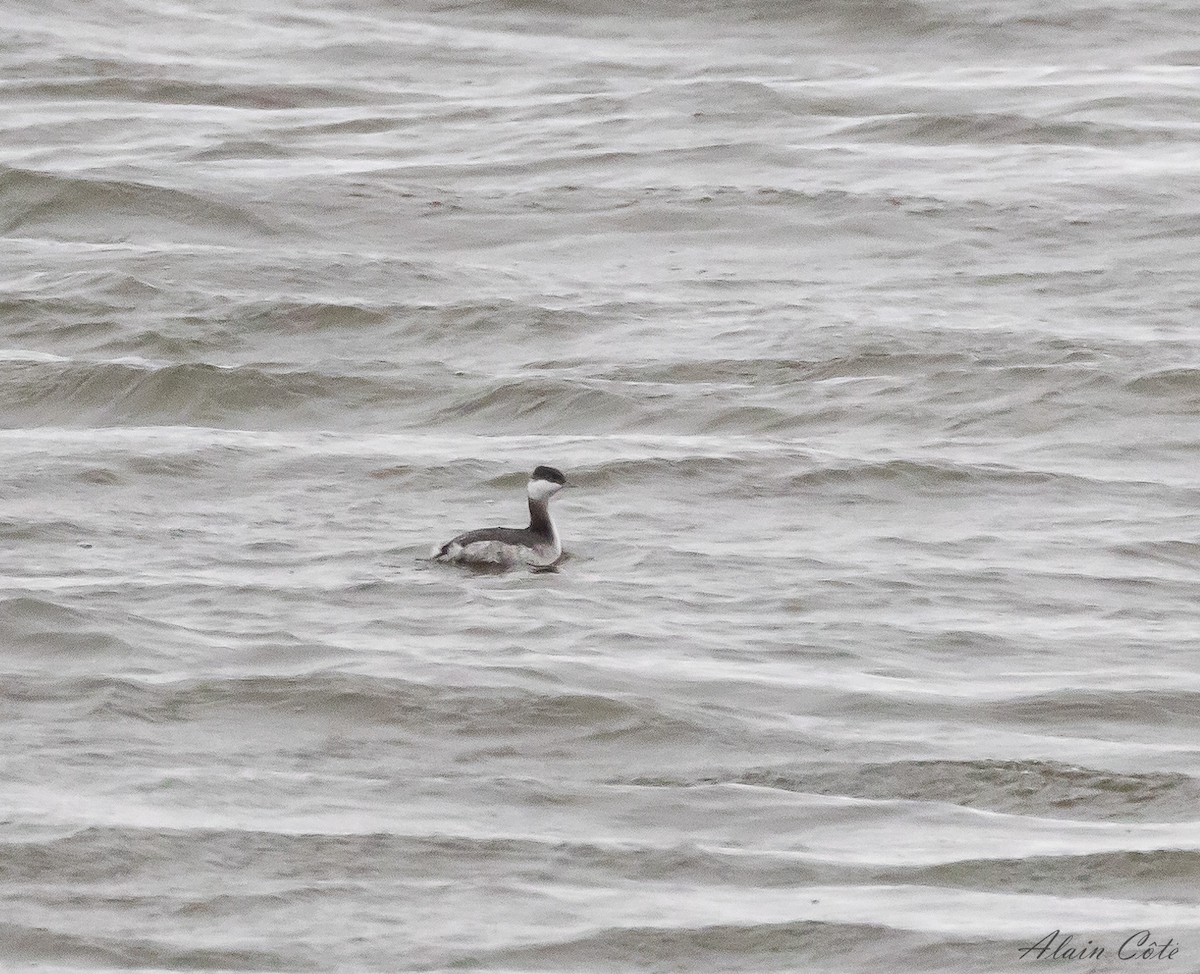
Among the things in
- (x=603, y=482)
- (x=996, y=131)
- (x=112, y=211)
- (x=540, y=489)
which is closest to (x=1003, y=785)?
(x=540, y=489)

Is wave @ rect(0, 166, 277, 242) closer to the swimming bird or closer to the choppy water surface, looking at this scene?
the choppy water surface

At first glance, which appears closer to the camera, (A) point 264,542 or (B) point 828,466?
(A) point 264,542

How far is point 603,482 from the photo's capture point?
12.9 meters

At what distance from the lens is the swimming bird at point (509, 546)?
441 inches

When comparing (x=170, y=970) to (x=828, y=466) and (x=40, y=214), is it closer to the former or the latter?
(x=828, y=466)

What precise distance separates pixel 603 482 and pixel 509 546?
5.70ft

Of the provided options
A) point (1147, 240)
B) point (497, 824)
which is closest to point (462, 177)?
point (1147, 240)

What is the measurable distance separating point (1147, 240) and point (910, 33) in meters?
6.03

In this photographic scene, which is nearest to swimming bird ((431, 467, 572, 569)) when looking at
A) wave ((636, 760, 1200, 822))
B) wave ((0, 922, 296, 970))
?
wave ((636, 760, 1200, 822))

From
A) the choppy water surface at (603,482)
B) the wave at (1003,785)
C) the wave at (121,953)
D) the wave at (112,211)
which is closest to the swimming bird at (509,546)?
the choppy water surface at (603,482)

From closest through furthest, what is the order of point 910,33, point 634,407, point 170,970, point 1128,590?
point 170,970 < point 1128,590 < point 634,407 < point 910,33

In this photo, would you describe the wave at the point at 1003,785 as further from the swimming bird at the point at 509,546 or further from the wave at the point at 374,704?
the swimming bird at the point at 509,546

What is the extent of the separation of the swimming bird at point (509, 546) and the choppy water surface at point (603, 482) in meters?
0.18

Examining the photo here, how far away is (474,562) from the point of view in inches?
445
